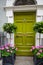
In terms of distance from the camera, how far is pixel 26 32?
8.60 m

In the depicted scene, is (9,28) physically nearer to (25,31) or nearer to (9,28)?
(9,28)

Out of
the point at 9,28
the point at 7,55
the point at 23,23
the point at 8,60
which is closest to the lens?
the point at 7,55

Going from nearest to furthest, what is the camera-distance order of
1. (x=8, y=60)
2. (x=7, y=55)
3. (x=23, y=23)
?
(x=7, y=55) → (x=8, y=60) → (x=23, y=23)

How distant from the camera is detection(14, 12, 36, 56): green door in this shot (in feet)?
28.1

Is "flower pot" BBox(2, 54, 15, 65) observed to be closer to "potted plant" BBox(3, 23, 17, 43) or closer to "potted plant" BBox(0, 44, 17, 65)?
"potted plant" BBox(0, 44, 17, 65)

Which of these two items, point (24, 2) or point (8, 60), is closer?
point (8, 60)

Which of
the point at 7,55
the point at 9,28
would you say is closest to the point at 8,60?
the point at 7,55

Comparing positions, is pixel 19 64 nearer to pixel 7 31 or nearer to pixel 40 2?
pixel 7 31

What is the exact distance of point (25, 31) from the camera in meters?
8.62

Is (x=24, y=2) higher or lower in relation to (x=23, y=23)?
higher

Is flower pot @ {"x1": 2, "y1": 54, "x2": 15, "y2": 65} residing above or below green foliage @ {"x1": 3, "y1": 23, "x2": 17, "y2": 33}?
below

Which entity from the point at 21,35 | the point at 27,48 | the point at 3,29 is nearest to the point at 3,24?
the point at 3,29

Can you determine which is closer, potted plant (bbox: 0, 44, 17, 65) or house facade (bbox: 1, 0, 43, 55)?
potted plant (bbox: 0, 44, 17, 65)

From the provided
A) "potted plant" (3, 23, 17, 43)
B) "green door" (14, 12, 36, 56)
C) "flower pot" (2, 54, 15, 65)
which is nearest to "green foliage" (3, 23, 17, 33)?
"potted plant" (3, 23, 17, 43)
